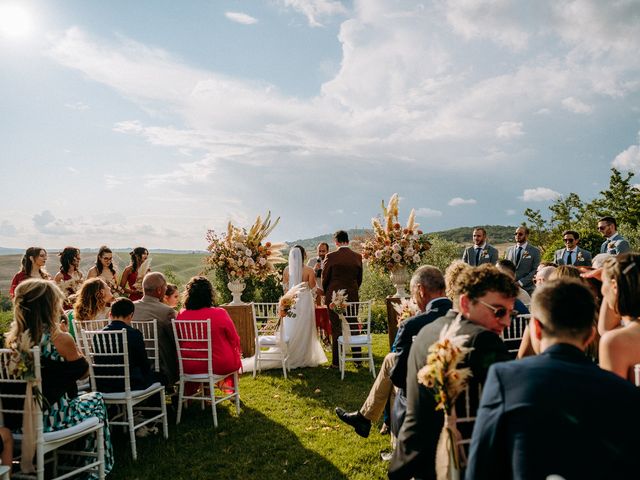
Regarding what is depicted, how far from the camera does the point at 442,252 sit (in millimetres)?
21625

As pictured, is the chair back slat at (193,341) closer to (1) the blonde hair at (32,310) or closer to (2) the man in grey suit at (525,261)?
(1) the blonde hair at (32,310)

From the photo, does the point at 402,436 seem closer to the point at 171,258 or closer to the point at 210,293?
the point at 210,293

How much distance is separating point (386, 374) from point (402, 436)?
191 centimetres

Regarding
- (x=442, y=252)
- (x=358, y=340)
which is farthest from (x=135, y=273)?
(x=442, y=252)

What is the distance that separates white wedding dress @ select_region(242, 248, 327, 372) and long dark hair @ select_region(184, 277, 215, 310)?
2587 mm

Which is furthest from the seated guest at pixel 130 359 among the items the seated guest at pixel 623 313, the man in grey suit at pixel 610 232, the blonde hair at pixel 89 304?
the man in grey suit at pixel 610 232

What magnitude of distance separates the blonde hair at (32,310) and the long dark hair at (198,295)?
8.12 ft

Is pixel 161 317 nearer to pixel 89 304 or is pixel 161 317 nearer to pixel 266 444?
pixel 89 304

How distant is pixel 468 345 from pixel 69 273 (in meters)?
7.42

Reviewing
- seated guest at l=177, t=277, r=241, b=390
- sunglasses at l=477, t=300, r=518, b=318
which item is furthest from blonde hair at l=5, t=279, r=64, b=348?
sunglasses at l=477, t=300, r=518, b=318

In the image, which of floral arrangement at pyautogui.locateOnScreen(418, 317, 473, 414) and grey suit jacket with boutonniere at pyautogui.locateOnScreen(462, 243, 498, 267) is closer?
floral arrangement at pyautogui.locateOnScreen(418, 317, 473, 414)

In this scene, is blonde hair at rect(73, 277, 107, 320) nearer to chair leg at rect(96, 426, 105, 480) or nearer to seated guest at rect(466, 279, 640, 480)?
chair leg at rect(96, 426, 105, 480)

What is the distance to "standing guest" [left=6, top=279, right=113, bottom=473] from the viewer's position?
372 cm

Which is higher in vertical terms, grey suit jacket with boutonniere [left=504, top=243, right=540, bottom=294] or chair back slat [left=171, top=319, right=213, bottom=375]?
grey suit jacket with boutonniere [left=504, top=243, right=540, bottom=294]
